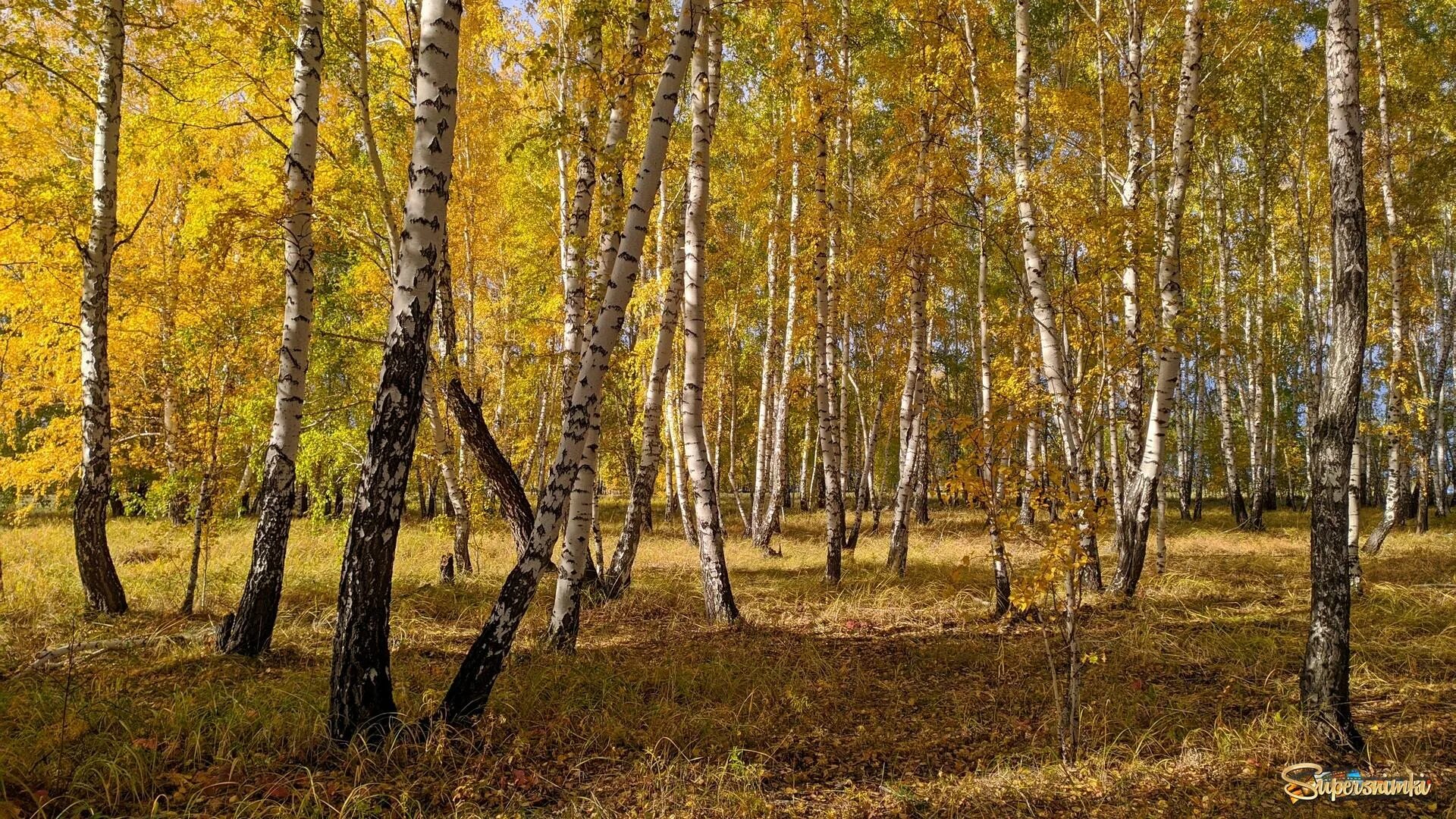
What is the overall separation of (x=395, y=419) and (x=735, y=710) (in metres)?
3.02

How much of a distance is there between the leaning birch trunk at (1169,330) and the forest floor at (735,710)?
2.44ft

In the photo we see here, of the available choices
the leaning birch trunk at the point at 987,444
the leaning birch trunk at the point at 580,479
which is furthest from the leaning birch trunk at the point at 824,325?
the leaning birch trunk at the point at 580,479

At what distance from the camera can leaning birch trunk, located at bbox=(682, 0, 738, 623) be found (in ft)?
22.7

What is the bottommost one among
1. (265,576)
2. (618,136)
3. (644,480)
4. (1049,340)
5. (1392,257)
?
(265,576)

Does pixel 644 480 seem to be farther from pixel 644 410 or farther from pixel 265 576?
pixel 265 576

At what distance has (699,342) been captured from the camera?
6.99 m

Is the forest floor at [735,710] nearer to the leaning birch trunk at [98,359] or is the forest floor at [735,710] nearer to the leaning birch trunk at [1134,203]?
the leaning birch trunk at [98,359]

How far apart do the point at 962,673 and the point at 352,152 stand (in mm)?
8692

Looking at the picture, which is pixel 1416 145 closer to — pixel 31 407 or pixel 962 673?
pixel 962 673

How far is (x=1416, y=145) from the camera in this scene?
516 inches

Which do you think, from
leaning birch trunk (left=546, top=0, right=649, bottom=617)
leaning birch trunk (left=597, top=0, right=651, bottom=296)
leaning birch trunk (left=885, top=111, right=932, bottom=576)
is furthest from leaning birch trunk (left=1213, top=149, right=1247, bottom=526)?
leaning birch trunk (left=546, top=0, right=649, bottom=617)

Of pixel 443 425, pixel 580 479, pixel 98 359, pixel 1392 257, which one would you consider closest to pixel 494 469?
pixel 443 425

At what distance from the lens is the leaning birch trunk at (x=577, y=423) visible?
4.16 meters

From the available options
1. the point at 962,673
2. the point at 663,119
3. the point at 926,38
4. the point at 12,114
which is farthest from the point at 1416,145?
the point at 12,114
